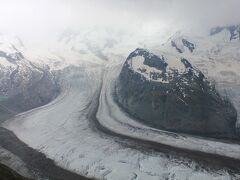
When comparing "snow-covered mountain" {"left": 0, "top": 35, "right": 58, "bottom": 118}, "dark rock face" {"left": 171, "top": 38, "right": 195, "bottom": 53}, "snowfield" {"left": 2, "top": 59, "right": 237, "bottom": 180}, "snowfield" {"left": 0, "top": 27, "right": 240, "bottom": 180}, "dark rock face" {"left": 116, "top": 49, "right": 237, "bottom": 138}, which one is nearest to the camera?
"snowfield" {"left": 2, "top": 59, "right": 237, "bottom": 180}

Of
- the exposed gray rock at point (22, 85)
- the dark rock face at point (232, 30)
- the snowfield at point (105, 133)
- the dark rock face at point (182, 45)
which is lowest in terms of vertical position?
the exposed gray rock at point (22, 85)

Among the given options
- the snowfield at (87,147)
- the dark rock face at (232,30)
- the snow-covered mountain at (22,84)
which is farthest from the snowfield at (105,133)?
the dark rock face at (232,30)

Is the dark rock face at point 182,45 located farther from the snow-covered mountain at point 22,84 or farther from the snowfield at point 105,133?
the snow-covered mountain at point 22,84

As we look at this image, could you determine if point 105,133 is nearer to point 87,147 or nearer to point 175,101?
point 87,147

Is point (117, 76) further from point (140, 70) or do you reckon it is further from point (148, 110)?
point (148, 110)

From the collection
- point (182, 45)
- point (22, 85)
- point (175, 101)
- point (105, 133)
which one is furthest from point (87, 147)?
point (182, 45)

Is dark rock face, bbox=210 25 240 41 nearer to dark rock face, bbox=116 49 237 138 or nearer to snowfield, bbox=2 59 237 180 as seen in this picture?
dark rock face, bbox=116 49 237 138

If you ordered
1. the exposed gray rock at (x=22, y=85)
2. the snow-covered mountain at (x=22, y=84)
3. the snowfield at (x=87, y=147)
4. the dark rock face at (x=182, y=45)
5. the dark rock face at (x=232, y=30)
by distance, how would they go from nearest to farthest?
the snowfield at (x=87, y=147) → the exposed gray rock at (x=22, y=85) → the snow-covered mountain at (x=22, y=84) → the dark rock face at (x=182, y=45) → the dark rock face at (x=232, y=30)

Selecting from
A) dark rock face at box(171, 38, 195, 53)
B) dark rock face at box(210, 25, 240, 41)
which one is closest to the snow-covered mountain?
dark rock face at box(171, 38, 195, 53)

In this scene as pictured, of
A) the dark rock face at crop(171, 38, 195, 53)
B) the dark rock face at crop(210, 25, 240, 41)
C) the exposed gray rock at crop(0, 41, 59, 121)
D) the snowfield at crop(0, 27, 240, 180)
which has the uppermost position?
the dark rock face at crop(210, 25, 240, 41)

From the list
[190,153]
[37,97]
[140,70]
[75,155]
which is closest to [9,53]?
[37,97]
